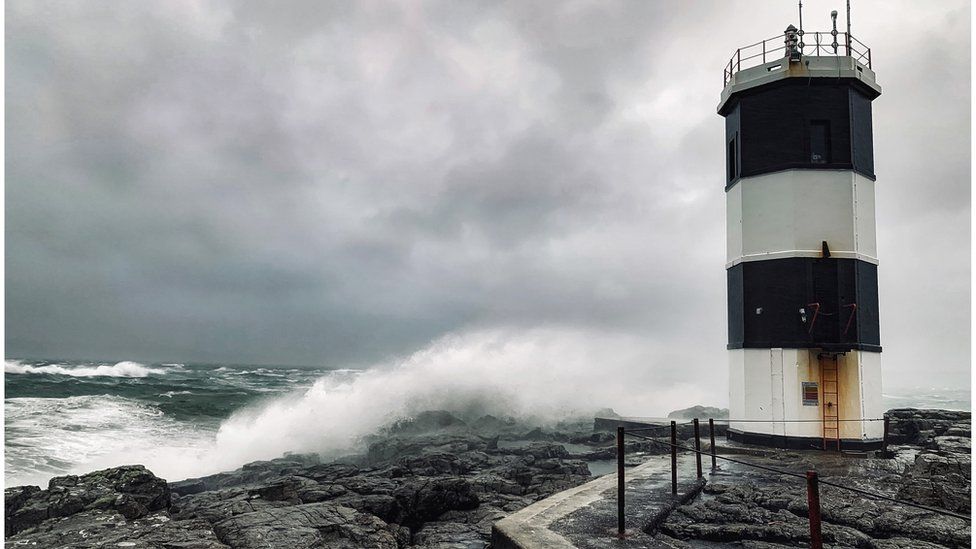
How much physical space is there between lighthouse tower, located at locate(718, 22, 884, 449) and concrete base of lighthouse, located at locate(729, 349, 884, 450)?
19 millimetres

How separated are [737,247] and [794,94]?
3.15 meters

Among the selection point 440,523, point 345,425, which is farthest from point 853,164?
point 345,425

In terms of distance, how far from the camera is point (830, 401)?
1100 cm

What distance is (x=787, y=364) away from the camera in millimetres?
11156

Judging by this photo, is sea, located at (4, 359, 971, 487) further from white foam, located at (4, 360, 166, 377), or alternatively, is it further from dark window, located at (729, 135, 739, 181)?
dark window, located at (729, 135, 739, 181)

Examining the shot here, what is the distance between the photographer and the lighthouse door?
35.7 ft

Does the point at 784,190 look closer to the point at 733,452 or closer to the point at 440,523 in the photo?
the point at 733,452

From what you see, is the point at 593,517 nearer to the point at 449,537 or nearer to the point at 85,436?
the point at 449,537

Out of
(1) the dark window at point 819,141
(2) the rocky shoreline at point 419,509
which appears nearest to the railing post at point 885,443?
(2) the rocky shoreline at point 419,509

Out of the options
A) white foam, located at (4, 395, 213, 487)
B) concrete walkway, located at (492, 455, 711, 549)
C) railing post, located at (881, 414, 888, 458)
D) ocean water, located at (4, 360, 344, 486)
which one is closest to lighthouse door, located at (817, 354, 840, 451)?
railing post, located at (881, 414, 888, 458)

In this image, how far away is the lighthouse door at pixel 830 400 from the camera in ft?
35.7

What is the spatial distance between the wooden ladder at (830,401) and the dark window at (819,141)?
151 inches

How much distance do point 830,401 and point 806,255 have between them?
2736mm

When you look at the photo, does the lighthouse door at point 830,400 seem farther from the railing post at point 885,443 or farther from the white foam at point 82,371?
the white foam at point 82,371
